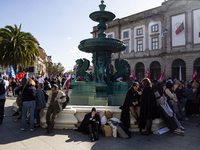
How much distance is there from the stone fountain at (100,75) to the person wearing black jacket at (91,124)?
2.02 meters

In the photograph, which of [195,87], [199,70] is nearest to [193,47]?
[199,70]

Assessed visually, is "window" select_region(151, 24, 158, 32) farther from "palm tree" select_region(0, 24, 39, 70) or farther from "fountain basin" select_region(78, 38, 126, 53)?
"fountain basin" select_region(78, 38, 126, 53)

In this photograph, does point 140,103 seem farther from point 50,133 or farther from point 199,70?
point 199,70

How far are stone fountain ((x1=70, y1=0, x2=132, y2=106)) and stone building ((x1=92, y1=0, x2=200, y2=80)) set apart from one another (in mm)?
22099

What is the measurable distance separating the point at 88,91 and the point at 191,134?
4.43 meters

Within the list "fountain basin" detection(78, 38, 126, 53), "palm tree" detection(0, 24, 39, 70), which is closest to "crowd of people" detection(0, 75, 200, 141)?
"fountain basin" detection(78, 38, 126, 53)

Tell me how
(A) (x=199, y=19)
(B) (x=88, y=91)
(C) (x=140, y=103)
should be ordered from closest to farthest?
(C) (x=140, y=103) → (B) (x=88, y=91) → (A) (x=199, y=19)

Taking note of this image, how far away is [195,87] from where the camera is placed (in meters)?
8.09

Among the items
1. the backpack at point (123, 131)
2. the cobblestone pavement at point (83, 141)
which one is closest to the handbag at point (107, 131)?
the cobblestone pavement at point (83, 141)

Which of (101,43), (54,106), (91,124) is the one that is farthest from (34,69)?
(91,124)

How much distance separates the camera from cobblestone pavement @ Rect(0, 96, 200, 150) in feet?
12.7

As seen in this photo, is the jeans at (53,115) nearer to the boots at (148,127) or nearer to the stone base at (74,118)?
the stone base at (74,118)

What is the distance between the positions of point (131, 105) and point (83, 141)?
1.71 meters

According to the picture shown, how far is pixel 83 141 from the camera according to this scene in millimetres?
4207
